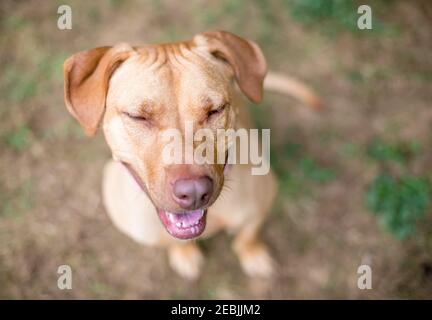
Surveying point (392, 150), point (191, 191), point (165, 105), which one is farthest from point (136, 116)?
point (392, 150)

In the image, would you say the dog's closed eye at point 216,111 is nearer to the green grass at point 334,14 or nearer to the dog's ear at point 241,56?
the dog's ear at point 241,56

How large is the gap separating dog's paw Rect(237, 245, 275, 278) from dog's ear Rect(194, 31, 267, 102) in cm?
142

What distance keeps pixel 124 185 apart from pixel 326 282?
1788 mm

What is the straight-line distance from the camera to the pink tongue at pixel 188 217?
2.36 meters

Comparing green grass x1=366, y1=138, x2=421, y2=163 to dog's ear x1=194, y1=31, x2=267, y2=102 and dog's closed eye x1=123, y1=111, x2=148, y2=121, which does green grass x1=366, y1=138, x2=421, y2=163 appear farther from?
dog's closed eye x1=123, y1=111, x2=148, y2=121

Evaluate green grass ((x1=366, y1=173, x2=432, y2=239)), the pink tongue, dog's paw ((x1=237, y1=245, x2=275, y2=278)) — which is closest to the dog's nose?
the pink tongue

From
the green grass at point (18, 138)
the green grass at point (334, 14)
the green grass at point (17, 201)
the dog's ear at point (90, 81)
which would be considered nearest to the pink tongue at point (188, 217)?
the dog's ear at point (90, 81)

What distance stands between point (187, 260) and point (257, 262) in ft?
1.74

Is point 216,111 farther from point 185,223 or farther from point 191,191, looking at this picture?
point 185,223

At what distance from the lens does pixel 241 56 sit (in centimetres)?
248
